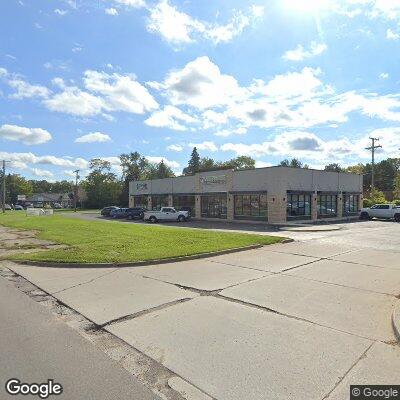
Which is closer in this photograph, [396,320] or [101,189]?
[396,320]

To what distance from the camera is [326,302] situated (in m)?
8.04

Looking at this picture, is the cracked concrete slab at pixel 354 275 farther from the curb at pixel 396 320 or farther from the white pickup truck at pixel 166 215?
the white pickup truck at pixel 166 215

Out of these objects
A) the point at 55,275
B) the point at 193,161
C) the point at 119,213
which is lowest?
the point at 55,275

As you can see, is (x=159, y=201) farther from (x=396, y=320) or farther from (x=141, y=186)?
(x=396, y=320)

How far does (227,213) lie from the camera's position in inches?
1563

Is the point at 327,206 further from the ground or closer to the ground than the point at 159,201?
closer to the ground

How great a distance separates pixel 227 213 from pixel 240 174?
4.35m

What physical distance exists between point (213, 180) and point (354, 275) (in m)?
31.1

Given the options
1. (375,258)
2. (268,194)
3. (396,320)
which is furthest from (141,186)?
(396,320)

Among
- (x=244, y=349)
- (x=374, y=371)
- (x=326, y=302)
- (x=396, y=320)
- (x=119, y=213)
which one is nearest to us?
(x=374, y=371)

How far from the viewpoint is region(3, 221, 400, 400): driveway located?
4.71m

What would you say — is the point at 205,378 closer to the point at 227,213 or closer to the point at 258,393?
the point at 258,393

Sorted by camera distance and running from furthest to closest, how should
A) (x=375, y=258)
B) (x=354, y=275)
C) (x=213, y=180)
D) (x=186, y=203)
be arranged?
(x=186, y=203) → (x=213, y=180) → (x=375, y=258) → (x=354, y=275)

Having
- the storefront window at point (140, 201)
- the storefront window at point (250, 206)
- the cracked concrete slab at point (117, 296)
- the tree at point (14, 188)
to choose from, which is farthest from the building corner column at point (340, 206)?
the tree at point (14, 188)
